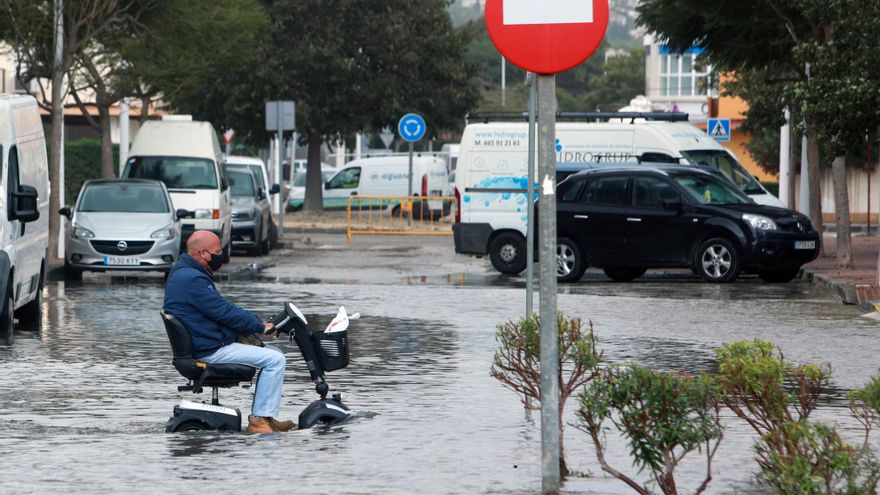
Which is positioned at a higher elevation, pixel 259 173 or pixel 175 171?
pixel 259 173

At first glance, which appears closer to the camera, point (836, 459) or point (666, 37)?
point (836, 459)

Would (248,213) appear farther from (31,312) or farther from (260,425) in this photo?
(260,425)

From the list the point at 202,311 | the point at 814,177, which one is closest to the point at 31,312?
the point at 202,311

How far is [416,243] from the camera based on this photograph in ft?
128

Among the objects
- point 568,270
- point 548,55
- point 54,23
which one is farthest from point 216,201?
point 548,55

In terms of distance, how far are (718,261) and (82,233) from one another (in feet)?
29.1

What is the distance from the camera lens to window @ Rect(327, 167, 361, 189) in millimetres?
54844

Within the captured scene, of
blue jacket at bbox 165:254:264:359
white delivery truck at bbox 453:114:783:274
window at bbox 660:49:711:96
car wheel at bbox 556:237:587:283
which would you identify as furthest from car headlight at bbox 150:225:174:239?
window at bbox 660:49:711:96

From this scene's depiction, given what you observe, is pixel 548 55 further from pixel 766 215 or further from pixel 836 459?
pixel 766 215

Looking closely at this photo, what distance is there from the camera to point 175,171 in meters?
31.0

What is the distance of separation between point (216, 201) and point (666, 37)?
8238 mm

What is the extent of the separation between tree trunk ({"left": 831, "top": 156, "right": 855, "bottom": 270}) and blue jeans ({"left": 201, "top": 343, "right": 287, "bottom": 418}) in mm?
16674

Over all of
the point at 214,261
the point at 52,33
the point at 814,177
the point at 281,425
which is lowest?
the point at 281,425

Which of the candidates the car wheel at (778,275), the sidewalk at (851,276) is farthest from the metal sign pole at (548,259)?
the car wheel at (778,275)
